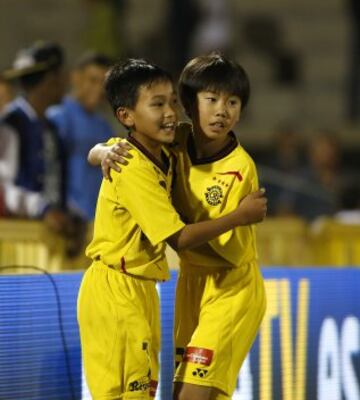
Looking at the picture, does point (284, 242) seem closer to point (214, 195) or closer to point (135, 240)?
point (214, 195)

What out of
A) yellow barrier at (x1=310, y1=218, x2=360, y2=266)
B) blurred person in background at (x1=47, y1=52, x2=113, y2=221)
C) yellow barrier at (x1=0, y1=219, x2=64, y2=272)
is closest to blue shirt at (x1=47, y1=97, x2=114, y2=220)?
blurred person in background at (x1=47, y1=52, x2=113, y2=221)

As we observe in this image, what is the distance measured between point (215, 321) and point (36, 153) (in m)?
3.58

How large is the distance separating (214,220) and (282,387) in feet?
5.63

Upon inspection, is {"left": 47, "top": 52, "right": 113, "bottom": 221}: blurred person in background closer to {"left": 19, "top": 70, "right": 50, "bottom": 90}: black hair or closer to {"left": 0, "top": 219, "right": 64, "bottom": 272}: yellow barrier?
{"left": 19, "top": 70, "right": 50, "bottom": 90}: black hair

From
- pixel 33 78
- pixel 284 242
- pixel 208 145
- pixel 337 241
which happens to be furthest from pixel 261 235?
Result: pixel 208 145

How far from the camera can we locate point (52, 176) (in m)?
8.66

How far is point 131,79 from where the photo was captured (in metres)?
5.17

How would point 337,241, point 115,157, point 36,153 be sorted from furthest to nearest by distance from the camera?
point 337,241 < point 36,153 < point 115,157

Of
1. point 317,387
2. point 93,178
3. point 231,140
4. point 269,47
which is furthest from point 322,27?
point 231,140

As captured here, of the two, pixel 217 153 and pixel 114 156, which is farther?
pixel 217 153

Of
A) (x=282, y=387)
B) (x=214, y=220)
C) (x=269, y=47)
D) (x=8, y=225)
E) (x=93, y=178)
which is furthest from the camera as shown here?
(x=269, y=47)

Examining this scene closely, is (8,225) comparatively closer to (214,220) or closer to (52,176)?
(52,176)

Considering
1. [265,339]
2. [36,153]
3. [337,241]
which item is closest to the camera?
[265,339]

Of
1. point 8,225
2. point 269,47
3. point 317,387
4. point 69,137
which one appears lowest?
point 317,387
